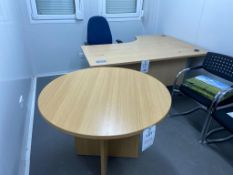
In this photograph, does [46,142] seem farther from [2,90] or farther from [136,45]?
[136,45]

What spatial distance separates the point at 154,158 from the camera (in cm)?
177

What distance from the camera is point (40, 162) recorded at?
1693 millimetres

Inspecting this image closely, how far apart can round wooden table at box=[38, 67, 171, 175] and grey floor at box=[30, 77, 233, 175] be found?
0.12 m

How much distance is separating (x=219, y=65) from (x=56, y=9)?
8.17ft

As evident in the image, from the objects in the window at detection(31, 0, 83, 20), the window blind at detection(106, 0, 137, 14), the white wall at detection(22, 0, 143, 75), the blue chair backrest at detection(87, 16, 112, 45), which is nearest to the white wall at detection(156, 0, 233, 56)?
the window blind at detection(106, 0, 137, 14)

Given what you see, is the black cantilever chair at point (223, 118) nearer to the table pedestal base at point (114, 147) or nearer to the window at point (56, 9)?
the table pedestal base at point (114, 147)

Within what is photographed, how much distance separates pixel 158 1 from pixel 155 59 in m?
→ 1.59

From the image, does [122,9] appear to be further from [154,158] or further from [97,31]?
[154,158]

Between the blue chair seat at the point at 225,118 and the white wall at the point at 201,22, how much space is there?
0.75 meters

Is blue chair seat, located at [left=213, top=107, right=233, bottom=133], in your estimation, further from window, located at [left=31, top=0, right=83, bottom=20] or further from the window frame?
window, located at [left=31, top=0, right=83, bottom=20]

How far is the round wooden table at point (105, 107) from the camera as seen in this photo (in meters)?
1.04

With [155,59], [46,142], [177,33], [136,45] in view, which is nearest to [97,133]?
[46,142]

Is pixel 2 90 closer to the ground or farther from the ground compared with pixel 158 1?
closer to the ground

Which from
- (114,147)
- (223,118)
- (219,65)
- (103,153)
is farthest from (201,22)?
(103,153)
